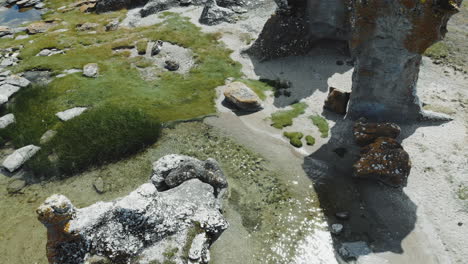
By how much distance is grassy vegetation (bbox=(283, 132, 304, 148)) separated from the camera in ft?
77.4

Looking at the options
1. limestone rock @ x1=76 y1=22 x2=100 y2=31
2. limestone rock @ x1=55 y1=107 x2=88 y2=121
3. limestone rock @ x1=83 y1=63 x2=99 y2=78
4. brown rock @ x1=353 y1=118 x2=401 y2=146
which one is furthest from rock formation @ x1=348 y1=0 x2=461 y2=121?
limestone rock @ x1=76 y1=22 x2=100 y2=31

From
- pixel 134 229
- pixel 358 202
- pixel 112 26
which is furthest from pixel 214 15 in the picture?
pixel 134 229

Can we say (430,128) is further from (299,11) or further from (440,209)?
(299,11)

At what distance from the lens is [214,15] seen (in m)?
43.0

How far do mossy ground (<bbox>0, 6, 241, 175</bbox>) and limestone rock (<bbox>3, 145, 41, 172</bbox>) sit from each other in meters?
0.95

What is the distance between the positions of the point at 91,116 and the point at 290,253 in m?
17.7

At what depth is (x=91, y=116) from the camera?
84.8ft

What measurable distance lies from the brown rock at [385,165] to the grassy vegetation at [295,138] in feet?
14.1

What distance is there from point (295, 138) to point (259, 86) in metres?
7.99

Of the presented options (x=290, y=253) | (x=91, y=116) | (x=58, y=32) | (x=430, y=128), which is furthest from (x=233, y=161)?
(x=58, y=32)

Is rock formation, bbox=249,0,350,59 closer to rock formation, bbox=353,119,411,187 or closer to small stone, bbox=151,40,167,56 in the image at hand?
small stone, bbox=151,40,167,56

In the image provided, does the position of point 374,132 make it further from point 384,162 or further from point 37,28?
point 37,28

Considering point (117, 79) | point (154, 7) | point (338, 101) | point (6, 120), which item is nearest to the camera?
point (338, 101)

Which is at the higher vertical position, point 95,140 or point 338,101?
point 338,101
